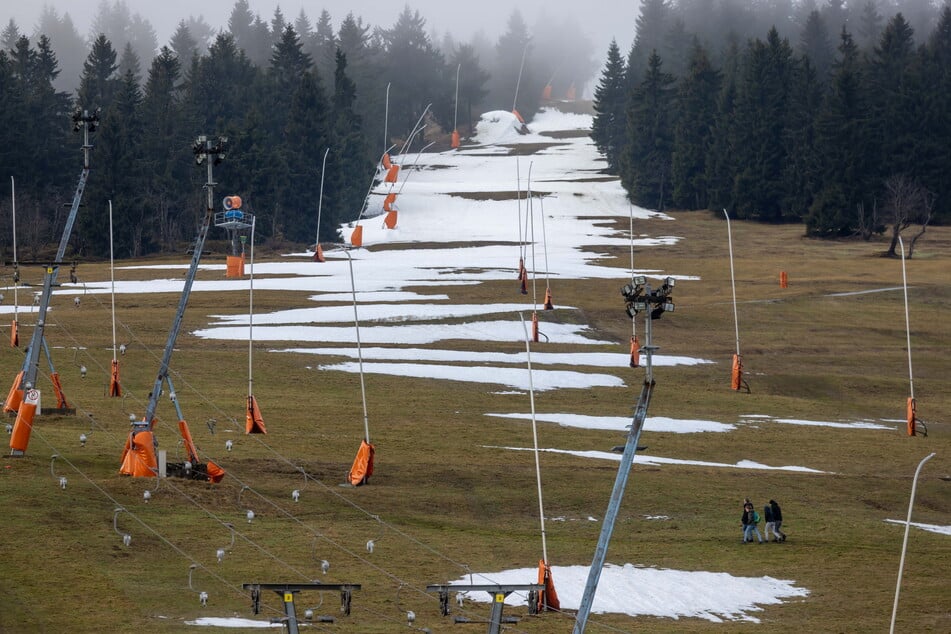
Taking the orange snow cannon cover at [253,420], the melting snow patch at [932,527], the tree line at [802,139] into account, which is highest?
the tree line at [802,139]

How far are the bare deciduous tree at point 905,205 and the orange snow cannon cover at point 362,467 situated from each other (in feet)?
216

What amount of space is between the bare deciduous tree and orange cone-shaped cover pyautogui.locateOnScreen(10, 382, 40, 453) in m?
71.7

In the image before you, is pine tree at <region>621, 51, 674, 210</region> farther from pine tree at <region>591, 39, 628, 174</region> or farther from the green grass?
the green grass

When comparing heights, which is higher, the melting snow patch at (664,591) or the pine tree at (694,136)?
the pine tree at (694,136)

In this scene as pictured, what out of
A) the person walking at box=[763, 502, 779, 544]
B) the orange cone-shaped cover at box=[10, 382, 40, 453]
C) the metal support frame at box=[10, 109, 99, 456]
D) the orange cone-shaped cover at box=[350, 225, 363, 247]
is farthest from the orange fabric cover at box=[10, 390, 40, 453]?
the orange cone-shaped cover at box=[350, 225, 363, 247]

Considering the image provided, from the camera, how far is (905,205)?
341ft

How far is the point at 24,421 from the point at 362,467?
827cm

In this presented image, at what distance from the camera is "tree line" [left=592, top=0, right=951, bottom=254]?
117 meters

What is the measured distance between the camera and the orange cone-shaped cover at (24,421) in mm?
33281

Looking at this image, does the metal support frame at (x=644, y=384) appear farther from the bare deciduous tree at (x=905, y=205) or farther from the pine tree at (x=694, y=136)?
the pine tree at (x=694, y=136)

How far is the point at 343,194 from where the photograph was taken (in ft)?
414

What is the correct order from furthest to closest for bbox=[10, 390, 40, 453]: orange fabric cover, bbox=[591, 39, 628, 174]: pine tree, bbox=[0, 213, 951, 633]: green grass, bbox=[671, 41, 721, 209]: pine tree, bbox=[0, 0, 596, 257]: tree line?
bbox=[591, 39, 628, 174]: pine tree → bbox=[671, 41, 721, 209]: pine tree → bbox=[0, 0, 596, 257]: tree line → bbox=[10, 390, 40, 453]: orange fabric cover → bbox=[0, 213, 951, 633]: green grass

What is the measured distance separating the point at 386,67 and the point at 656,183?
63610 mm

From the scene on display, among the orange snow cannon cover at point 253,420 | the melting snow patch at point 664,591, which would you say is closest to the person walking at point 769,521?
the melting snow patch at point 664,591
